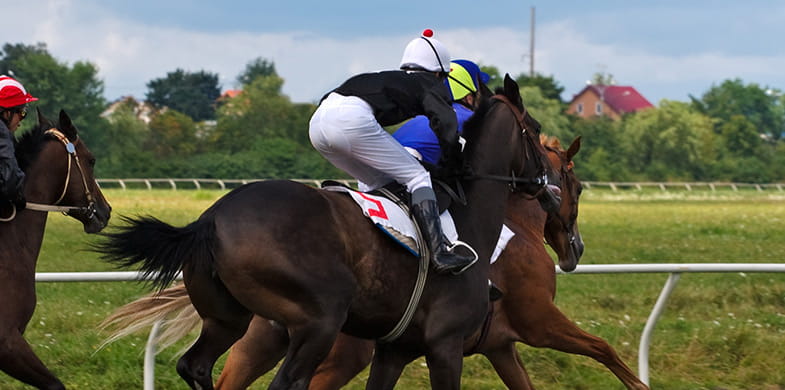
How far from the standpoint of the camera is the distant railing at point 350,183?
45219 millimetres

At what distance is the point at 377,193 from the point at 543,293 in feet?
4.89

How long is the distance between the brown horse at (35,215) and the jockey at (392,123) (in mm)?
1364

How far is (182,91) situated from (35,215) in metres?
92.1

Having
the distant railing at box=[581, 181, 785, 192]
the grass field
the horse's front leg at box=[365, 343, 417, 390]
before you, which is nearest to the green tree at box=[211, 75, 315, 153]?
the distant railing at box=[581, 181, 785, 192]

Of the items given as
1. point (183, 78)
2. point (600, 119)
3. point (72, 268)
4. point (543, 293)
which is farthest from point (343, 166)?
point (183, 78)

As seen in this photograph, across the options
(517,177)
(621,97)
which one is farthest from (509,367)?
(621,97)

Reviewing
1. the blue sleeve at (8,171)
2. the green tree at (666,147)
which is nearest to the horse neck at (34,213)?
the blue sleeve at (8,171)

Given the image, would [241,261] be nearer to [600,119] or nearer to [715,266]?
[715,266]

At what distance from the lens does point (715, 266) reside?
6.59 metres

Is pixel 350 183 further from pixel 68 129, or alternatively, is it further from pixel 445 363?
pixel 445 363

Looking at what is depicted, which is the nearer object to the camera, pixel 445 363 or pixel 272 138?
pixel 445 363

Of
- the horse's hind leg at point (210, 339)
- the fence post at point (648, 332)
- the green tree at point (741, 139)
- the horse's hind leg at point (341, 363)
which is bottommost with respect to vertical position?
the green tree at point (741, 139)

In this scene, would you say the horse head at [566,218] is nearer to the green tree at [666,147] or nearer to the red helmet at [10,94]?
the red helmet at [10,94]

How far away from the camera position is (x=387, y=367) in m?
4.83
